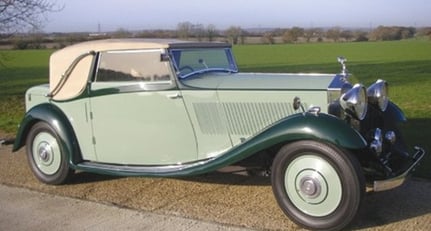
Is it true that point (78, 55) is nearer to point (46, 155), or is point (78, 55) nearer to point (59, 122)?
point (59, 122)

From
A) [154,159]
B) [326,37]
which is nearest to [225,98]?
[154,159]

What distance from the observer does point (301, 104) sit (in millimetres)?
4637

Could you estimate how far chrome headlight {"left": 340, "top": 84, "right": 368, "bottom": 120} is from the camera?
4.41 metres

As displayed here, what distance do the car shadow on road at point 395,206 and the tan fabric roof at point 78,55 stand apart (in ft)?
8.20

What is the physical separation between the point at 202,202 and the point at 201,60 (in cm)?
160

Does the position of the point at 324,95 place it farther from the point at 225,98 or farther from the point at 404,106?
the point at 404,106

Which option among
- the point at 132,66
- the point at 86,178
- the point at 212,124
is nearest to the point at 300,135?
the point at 212,124

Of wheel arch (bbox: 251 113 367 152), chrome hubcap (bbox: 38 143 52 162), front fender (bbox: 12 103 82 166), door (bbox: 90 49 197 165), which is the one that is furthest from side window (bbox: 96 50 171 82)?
wheel arch (bbox: 251 113 367 152)

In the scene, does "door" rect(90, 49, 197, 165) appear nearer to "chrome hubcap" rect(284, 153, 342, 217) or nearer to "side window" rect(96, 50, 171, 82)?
"side window" rect(96, 50, 171, 82)

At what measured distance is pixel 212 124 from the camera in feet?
16.8

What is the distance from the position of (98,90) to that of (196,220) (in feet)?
6.29

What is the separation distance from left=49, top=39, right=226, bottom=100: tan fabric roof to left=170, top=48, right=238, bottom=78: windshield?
0.27 ft

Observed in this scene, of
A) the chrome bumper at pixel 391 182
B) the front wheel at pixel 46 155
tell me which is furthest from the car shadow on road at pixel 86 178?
the chrome bumper at pixel 391 182

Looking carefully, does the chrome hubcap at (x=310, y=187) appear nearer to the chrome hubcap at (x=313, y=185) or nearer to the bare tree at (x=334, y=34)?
the chrome hubcap at (x=313, y=185)
